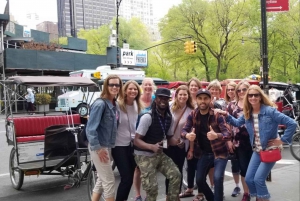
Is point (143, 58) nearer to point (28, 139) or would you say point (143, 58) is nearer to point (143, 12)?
point (28, 139)

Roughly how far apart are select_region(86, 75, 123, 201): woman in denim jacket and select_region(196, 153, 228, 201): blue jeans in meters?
1.17

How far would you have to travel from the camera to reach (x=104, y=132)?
4078 millimetres

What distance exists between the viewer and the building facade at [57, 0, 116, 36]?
79.6m

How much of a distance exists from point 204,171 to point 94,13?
81.4 m

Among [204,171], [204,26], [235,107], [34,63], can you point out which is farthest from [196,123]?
[204,26]

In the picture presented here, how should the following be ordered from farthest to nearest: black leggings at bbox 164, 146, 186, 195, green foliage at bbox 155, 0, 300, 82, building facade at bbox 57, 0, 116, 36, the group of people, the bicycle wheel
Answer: building facade at bbox 57, 0, 116, 36 → green foliage at bbox 155, 0, 300, 82 → the bicycle wheel → black leggings at bbox 164, 146, 186, 195 → the group of people

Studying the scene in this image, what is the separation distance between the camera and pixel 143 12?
420 feet

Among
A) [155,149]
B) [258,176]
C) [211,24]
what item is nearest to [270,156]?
[258,176]

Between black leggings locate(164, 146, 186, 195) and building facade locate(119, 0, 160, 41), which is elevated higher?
building facade locate(119, 0, 160, 41)

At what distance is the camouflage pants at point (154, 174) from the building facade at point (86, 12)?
2971 inches

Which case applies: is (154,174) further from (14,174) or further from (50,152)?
(14,174)

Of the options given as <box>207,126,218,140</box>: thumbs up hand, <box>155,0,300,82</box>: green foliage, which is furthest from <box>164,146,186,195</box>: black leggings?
<box>155,0,300,82</box>: green foliage

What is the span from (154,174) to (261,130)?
145 cm

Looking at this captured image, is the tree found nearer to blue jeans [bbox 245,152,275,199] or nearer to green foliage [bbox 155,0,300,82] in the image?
green foliage [bbox 155,0,300,82]
